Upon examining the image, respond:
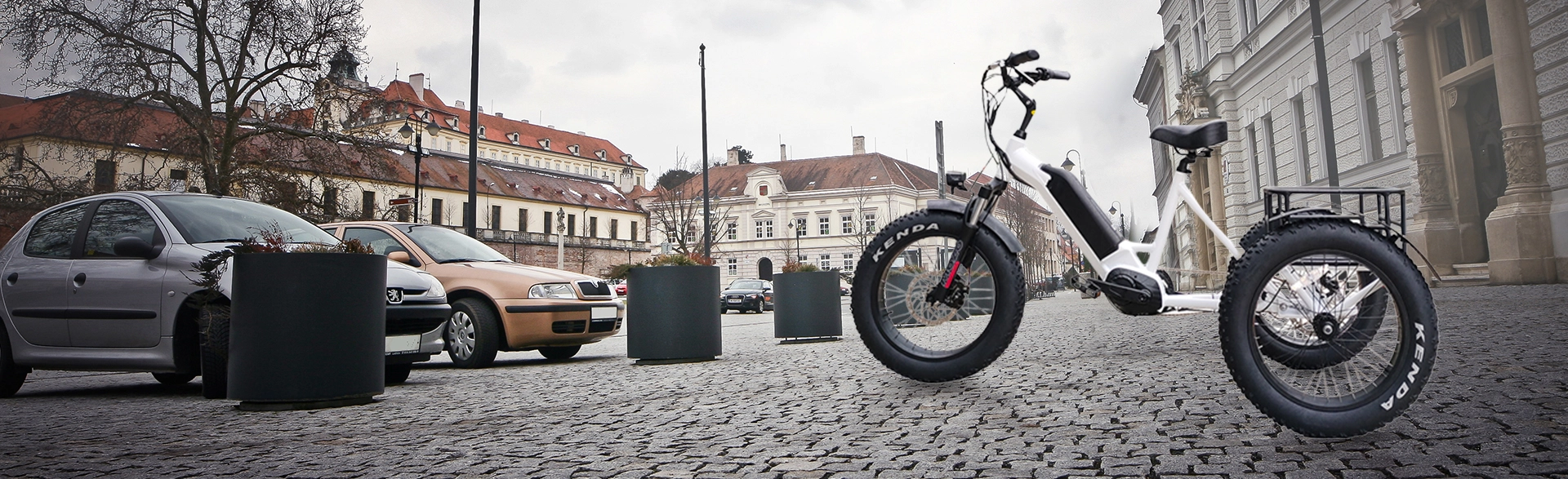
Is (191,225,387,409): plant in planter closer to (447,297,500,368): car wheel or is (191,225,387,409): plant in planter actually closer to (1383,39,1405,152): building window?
(447,297,500,368): car wheel

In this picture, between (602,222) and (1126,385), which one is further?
(602,222)

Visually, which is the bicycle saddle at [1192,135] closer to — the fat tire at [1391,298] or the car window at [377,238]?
the fat tire at [1391,298]

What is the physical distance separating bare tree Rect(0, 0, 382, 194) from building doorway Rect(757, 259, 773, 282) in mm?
62342

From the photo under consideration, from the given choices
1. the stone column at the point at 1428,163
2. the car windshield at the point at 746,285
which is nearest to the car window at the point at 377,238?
the stone column at the point at 1428,163

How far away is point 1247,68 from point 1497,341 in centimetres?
1631

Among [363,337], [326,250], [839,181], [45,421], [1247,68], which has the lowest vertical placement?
[45,421]

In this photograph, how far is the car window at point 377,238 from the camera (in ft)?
29.5

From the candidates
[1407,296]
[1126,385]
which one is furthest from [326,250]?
[1407,296]

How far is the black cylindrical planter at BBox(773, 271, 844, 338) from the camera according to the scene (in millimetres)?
11031

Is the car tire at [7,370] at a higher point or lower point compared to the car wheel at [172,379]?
higher

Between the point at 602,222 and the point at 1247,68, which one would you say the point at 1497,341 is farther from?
the point at 602,222

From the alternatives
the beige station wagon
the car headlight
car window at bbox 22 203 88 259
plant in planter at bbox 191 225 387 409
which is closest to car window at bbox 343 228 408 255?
the beige station wagon

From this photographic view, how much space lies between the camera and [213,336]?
220 inches

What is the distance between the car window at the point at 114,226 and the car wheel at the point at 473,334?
270cm
